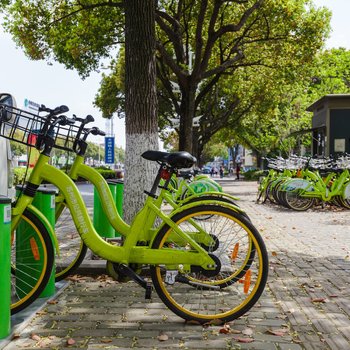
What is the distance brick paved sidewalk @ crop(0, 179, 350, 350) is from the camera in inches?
149

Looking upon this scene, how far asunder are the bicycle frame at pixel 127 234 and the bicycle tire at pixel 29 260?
191 mm

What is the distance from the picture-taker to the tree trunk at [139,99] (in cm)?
647

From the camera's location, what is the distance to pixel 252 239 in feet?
13.8

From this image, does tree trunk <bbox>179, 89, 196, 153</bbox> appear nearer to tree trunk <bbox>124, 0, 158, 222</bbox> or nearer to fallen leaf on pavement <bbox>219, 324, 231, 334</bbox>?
tree trunk <bbox>124, 0, 158, 222</bbox>

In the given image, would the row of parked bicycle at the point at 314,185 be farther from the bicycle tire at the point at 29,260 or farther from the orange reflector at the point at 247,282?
the bicycle tire at the point at 29,260

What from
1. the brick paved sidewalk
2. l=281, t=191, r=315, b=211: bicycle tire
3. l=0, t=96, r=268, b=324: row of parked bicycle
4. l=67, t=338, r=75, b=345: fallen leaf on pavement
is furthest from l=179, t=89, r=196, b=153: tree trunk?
l=67, t=338, r=75, b=345: fallen leaf on pavement

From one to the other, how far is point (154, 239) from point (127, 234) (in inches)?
11.3

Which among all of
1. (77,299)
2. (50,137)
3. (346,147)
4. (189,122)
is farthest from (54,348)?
(346,147)

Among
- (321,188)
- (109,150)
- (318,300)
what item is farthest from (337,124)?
(318,300)

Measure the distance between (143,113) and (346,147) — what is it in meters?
21.2

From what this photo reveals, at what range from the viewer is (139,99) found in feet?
21.5

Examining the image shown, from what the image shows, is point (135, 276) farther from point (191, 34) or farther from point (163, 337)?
point (191, 34)

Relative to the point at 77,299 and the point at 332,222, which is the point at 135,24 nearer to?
the point at 77,299

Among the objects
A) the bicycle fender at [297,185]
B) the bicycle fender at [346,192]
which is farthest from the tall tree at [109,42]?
the bicycle fender at [346,192]
